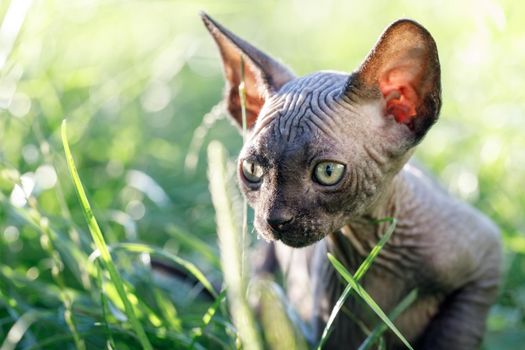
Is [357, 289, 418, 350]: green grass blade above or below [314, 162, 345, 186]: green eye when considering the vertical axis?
below

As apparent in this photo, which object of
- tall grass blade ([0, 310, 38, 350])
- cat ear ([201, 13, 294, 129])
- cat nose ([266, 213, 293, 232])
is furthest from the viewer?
tall grass blade ([0, 310, 38, 350])

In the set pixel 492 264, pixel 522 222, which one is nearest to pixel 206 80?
pixel 522 222

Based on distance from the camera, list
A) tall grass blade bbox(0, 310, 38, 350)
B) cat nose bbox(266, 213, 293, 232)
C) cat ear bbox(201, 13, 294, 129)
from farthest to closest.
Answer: tall grass blade bbox(0, 310, 38, 350) → cat ear bbox(201, 13, 294, 129) → cat nose bbox(266, 213, 293, 232)

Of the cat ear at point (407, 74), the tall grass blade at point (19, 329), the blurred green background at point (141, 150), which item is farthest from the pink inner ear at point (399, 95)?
the tall grass blade at point (19, 329)

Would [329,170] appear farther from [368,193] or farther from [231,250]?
[231,250]

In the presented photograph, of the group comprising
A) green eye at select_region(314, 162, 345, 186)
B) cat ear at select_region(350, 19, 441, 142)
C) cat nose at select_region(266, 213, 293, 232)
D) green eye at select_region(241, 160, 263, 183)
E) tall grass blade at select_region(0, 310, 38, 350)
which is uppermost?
cat ear at select_region(350, 19, 441, 142)

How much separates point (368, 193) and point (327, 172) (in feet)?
0.48

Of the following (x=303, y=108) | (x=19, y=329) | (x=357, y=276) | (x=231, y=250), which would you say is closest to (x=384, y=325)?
A: (x=357, y=276)

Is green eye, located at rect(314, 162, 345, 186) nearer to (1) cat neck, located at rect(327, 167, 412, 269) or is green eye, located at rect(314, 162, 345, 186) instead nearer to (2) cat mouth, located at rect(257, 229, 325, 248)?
(2) cat mouth, located at rect(257, 229, 325, 248)

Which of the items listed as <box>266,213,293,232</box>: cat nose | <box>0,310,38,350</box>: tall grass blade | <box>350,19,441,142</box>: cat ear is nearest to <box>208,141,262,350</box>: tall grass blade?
<box>266,213,293,232</box>: cat nose

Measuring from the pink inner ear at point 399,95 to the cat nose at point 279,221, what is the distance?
372 millimetres

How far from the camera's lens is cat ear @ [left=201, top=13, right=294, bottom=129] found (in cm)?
205

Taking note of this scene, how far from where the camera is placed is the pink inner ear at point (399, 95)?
1.93 metres

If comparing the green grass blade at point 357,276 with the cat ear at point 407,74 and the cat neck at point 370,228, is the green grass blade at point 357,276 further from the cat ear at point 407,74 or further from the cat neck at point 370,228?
the cat ear at point 407,74
